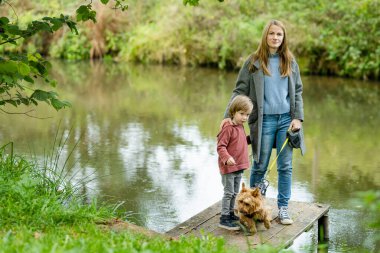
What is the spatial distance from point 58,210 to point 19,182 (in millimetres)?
590

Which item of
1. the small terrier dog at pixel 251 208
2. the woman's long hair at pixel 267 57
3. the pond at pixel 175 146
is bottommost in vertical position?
the pond at pixel 175 146

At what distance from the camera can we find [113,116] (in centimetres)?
1491

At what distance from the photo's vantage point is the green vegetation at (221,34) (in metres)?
22.7

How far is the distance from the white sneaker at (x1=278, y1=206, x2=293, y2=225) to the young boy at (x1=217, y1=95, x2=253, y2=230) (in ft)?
1.51

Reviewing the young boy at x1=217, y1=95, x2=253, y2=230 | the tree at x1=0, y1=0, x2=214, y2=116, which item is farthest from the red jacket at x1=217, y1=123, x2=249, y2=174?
the tree at x1=0, y1=0, x2=214, y2=116

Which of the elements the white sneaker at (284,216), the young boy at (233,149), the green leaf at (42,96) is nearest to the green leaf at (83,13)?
the green leaf at (42,96)

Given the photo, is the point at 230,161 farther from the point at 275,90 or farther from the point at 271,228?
the point at 275,90

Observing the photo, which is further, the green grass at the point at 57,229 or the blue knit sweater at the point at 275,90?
the blue knit sweater at the point at 275,90

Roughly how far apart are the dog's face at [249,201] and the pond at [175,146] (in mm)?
769

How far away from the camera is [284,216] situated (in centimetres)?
649

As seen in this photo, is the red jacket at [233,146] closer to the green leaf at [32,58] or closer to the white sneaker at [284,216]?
the white sneaker at [284,216]

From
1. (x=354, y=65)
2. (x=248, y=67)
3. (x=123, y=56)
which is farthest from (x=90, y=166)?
(x=123, y=56)

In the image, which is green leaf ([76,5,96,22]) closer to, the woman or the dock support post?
the woman

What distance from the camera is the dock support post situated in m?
6.91
